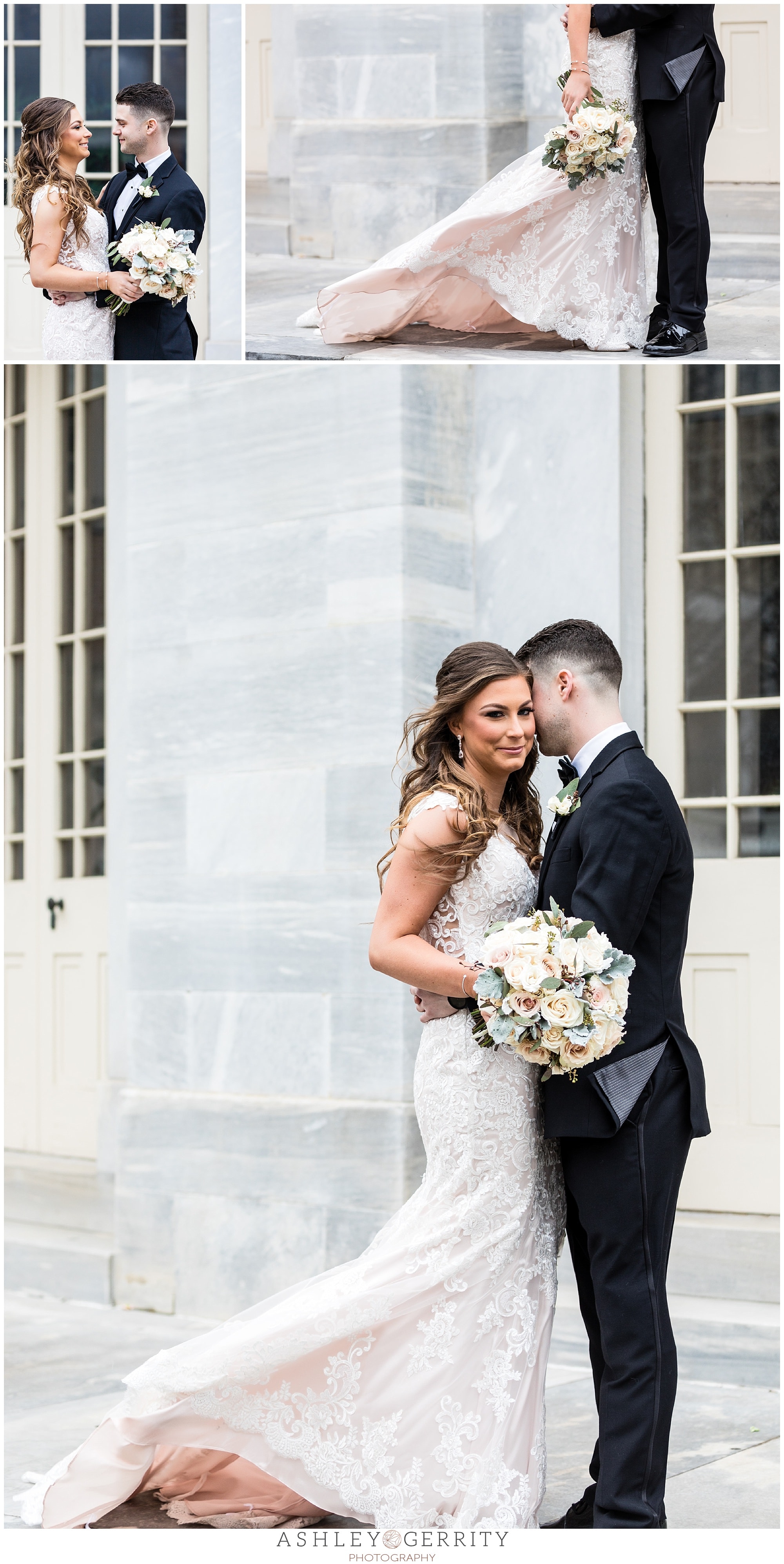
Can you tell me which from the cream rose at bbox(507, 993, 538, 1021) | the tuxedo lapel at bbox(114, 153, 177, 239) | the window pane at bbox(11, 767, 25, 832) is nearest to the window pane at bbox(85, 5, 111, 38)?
the tuxedo lapel at bbox(114, 153, 177, 239)

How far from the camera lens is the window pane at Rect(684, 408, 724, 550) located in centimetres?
553

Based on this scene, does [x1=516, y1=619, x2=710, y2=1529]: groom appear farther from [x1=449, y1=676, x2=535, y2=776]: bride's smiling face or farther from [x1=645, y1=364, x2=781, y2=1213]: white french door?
[x1=645, y1=364, x2=781, y2=1213]: white french door

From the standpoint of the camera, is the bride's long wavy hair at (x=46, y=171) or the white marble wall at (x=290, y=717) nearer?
the bride's long wavy hair at (x=46, y=171)

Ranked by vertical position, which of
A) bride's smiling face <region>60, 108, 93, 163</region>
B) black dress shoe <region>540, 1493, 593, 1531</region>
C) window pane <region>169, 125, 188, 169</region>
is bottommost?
black dress shoe <region>540, 1493, 593, 1531</region>

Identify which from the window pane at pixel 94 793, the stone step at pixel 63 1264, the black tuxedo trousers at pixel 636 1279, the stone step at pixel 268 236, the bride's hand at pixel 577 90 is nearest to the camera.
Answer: the black tuxedo trousers at pixel 636 1279

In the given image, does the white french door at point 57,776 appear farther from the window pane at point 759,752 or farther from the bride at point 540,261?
the window pane at point 759,752

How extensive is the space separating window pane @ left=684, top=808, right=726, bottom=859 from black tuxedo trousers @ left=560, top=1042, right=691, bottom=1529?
2.38 metres

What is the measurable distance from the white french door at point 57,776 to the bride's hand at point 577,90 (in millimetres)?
3495

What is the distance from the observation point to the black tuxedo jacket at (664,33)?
16.0 ft

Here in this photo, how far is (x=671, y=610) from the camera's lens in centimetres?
557

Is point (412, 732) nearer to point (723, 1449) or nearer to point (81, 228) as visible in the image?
point (81, 228)

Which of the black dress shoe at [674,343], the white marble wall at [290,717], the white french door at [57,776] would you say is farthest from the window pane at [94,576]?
the black dress shoe at [674,343]

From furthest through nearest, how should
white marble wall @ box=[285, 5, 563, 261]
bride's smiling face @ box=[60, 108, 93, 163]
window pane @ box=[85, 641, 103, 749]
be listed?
window pane @ box=[85, 641, 103, 749] < white marble wall @ box=[285, 5, 563, 261] < bride's smiling face @ box=[60, 108, 93, 163]
